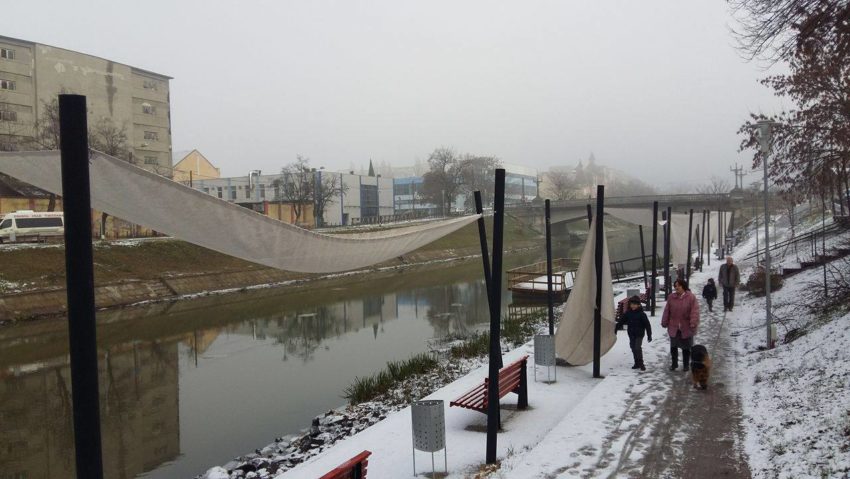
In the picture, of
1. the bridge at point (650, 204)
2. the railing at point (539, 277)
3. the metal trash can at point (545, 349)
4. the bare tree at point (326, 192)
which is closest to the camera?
the metal trash can at point (545, 349)

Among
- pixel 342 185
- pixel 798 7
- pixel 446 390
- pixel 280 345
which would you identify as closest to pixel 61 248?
pixel 280 345

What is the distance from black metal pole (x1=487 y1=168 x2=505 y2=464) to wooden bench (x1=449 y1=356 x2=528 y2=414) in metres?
0.62

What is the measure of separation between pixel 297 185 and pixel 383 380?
61181 millimetres

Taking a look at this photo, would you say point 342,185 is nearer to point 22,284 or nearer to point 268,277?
point 268,277

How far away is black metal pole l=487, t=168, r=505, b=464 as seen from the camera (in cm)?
638

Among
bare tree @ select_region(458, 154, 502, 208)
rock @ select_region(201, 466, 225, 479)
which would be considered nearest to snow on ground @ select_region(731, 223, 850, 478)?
rock @ select_region(201, 466, 225, 479)

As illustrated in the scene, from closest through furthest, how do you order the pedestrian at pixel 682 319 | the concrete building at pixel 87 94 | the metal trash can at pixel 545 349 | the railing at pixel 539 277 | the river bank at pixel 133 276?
the pedestrian at pixel 682 319
the metal trash can at pixel 545 349
the river bank at pixel 133 276
the railing at pixel 539 277
the concrete building at pixel 87 94

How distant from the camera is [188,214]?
15.1ft

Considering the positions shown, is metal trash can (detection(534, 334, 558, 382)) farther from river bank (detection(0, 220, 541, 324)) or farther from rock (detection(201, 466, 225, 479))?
river bank (detection(0, 220, 541, 324))

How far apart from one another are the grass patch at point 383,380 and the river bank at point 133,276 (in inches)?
676

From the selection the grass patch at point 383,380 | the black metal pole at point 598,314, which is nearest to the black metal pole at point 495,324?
the black metal pole at point 598,314

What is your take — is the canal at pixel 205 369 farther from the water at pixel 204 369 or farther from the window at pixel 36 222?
the window at pixel 36 222

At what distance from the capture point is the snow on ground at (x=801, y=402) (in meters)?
5.39

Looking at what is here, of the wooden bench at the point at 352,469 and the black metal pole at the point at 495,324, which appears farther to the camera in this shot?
the black metal pole at the point at 495,324
